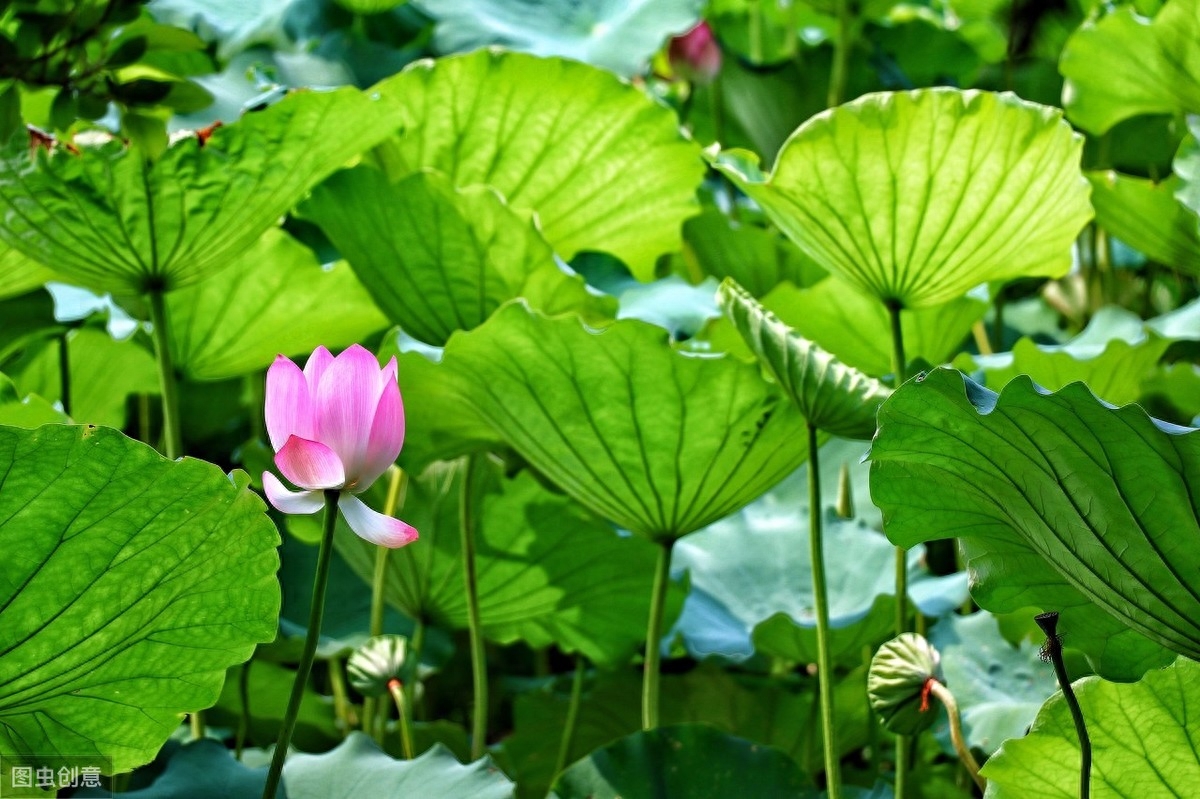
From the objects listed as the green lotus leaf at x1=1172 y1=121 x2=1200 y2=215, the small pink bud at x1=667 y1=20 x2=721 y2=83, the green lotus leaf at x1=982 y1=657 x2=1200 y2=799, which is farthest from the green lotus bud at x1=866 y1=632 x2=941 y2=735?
the small pink bud at x1=667 y1=20 x2=721 y2=83

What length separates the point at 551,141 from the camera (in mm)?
1146

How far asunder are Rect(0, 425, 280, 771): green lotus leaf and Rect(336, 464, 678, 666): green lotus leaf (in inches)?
16.1

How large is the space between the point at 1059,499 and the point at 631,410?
0.31 meters

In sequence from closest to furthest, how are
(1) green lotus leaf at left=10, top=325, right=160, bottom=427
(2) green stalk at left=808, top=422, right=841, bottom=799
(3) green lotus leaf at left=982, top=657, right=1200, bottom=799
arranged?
(3) green lotus leaf at left=982, top=657, right=1200, bottom=799
(2) green stalk at left=808, top=422, right=841, bottom=799
(1) green lotus leaf at left=10, top=325, right=160, bottom=427

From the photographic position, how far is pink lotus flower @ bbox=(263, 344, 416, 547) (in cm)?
61

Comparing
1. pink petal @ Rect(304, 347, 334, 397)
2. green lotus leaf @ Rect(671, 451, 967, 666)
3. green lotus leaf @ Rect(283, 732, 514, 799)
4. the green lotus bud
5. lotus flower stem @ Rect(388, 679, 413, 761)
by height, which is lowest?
green lotus leaf @ Rect(671, 451, 967, 666)

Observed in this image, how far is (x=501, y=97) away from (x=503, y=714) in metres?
0.66

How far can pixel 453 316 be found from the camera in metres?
1.07

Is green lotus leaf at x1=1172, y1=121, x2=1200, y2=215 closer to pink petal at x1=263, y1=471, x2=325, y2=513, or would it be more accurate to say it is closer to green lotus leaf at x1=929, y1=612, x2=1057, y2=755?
green lotus leaf at x1=929, y1=612, x2=1057, y2=755

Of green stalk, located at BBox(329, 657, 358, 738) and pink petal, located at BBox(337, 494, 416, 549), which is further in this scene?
green stalk, located at BBox(329, 657, 358, 738)

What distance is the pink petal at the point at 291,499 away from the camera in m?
0.61

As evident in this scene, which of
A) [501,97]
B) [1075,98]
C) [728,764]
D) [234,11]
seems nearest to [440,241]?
[501,97]

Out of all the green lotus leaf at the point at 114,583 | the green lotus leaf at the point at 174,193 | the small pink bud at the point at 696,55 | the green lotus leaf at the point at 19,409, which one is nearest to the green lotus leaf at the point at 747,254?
the small pink bud at the point at 696,55

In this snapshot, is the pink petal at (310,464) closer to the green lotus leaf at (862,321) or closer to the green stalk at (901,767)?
the green stalk at (901,767)
